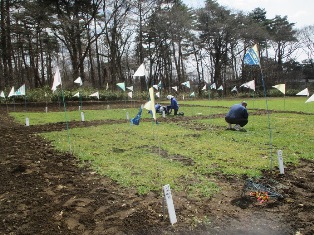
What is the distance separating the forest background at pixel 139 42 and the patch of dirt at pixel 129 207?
81.0 feet

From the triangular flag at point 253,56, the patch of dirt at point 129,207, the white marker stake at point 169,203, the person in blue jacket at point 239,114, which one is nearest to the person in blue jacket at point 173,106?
the person in blue jacket at point 239,114

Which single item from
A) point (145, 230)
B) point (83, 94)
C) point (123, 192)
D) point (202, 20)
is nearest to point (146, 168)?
point (123, 192)

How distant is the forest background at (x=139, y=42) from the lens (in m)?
30.1

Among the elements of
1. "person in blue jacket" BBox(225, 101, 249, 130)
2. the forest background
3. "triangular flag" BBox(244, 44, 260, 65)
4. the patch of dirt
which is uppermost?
the forest background

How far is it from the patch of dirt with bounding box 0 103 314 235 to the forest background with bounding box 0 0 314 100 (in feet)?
81.0

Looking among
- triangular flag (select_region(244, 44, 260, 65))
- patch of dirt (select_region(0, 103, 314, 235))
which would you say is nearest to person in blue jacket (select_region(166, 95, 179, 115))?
triangular flag (select_region(244, 44, 260, 65))

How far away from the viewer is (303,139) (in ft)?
31.2

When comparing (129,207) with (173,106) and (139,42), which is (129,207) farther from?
(139,42)

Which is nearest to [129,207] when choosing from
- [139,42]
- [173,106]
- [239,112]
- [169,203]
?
[169,203]

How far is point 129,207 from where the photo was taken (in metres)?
4.51

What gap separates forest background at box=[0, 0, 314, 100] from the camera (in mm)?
30078

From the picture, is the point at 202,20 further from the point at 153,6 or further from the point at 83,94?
the point at 83,94

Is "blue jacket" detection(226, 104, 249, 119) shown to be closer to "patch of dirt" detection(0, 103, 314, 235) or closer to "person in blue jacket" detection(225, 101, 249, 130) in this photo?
"person in blue jacket" detection(225, 101, 249, 130)

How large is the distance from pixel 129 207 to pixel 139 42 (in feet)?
130
